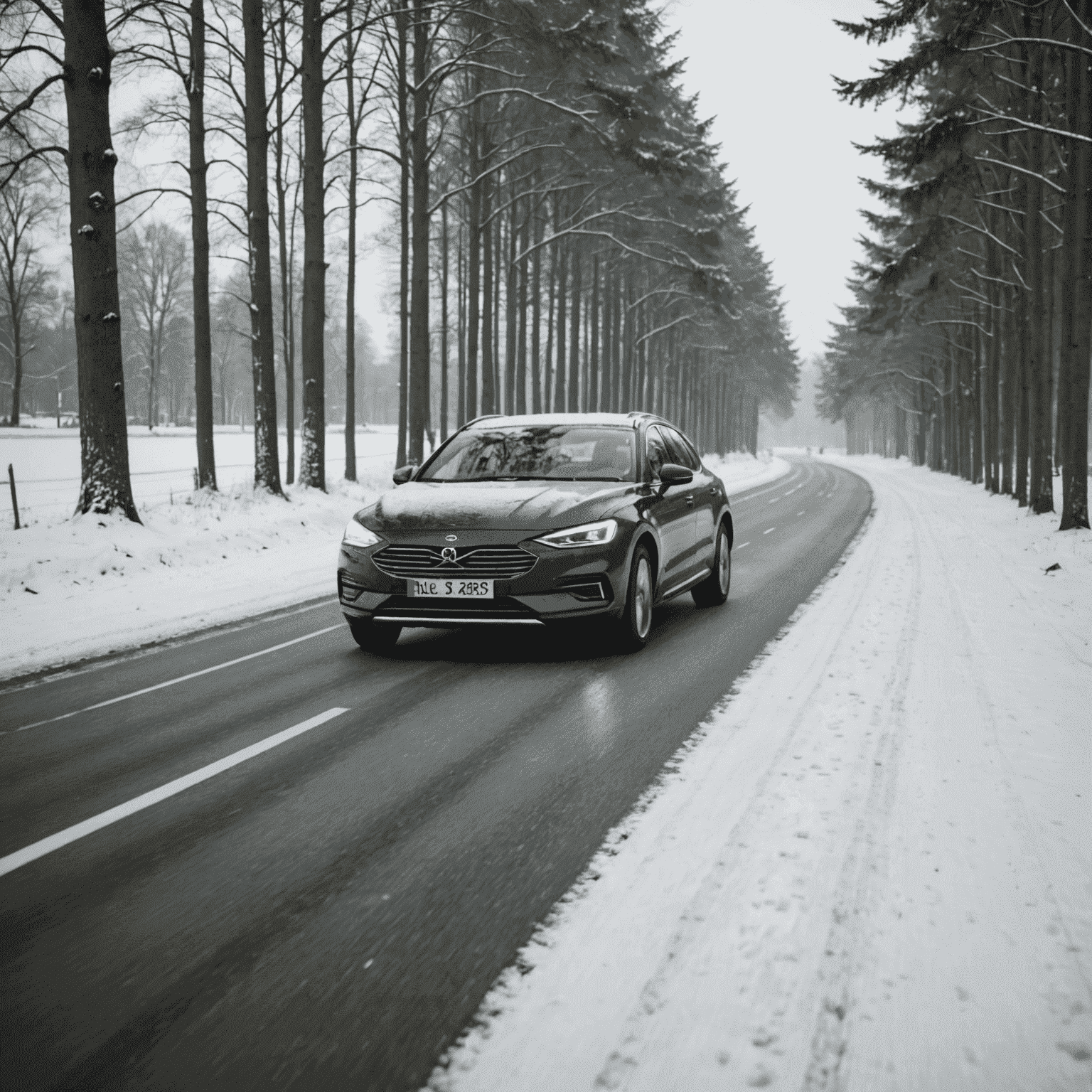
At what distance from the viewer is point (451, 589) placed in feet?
21.8

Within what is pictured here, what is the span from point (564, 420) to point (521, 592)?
2620mm

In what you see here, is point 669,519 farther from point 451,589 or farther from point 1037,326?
point 1037,326

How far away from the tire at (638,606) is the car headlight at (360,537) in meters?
1.91

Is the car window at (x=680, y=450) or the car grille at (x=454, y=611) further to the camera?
the car window at (x=680, y=450)

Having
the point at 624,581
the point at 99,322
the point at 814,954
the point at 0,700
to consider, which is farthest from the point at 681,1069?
the point at 99,322

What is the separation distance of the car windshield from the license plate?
1426mm

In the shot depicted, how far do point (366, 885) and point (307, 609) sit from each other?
675 centimetres

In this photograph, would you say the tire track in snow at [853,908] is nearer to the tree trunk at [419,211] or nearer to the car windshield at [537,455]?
the car windshield at [537,455]

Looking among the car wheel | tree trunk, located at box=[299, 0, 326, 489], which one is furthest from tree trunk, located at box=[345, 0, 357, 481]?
the car wheel

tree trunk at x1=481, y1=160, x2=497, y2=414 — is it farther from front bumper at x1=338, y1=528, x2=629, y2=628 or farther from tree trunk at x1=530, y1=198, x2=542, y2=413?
front bumper at x1=338, y1=528, x2=629, y2=628

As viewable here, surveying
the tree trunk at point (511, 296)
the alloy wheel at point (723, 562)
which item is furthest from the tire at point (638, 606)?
the tree trunk at point (511, 296)

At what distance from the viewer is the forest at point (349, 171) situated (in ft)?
42.3

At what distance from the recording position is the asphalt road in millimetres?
2496

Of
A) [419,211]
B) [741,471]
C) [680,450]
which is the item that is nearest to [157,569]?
[680,450]
